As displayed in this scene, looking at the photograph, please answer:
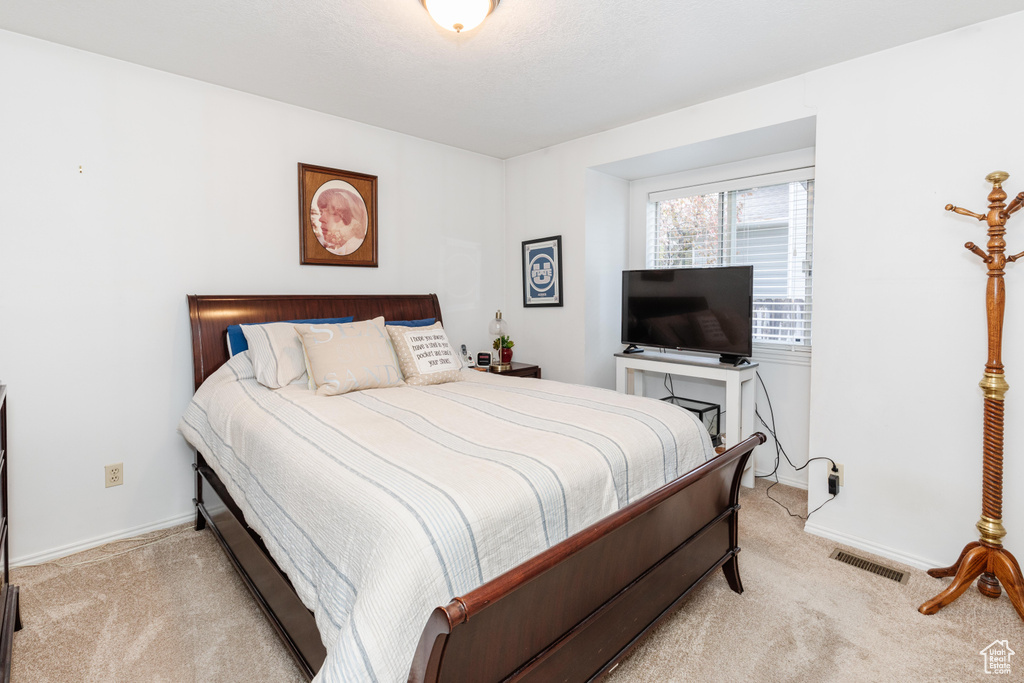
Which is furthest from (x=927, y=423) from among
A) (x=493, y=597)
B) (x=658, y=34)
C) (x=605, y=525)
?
(x=493, y=597)

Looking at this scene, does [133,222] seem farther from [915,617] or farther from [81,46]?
[915,617]

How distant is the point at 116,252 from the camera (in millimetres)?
2566

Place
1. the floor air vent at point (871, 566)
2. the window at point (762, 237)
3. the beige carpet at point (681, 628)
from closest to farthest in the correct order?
1. the beige carpet at point (681, 628)
2. the floor air vent at point (871, 566)
3. the window at point (762, 237)

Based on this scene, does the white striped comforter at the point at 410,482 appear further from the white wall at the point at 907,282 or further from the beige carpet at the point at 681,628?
the white wall at the point at 907,282

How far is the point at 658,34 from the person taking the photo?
2.28 m

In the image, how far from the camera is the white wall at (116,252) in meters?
2.35

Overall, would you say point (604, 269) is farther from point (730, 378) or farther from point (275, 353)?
point (275, 353)

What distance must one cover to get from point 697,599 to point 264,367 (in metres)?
2.26

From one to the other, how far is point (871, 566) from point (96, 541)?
12.5ft

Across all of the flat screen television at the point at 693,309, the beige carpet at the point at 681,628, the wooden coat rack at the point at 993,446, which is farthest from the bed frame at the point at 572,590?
the flat screen television at the point at 693,309

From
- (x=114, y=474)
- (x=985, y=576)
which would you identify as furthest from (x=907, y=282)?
(x=114, y=474)

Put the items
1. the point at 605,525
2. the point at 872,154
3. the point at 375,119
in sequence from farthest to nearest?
the point at 375,119 < the point at 872,154 < the point at 605,525

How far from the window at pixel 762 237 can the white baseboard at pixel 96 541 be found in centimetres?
369

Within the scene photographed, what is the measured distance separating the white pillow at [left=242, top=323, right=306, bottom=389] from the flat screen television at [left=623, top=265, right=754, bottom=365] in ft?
7.61
